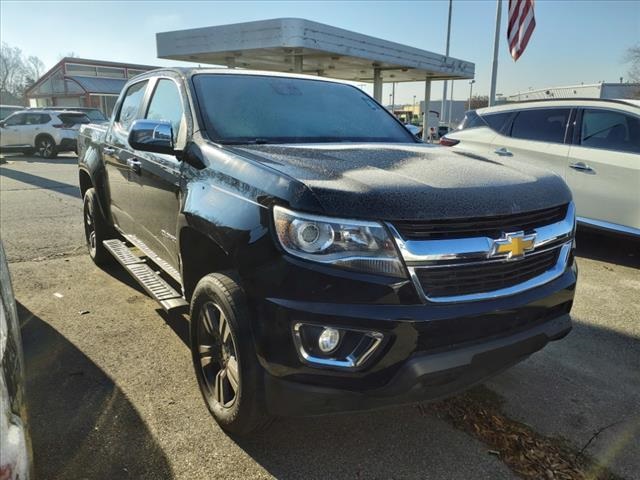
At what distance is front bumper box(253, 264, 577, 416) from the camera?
1979mm

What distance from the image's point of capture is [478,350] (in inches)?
84.7

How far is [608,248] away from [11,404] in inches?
267

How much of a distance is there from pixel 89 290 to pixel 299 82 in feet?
8.82

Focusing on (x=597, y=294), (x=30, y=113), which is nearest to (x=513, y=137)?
(x=597, y=294)

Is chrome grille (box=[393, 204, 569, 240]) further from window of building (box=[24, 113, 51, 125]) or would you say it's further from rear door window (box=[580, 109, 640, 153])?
window of building (box=[24, 113, 51, 125])

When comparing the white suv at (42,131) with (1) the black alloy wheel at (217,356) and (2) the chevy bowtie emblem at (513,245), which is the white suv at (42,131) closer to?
(1) the black alloy wheel at (217,356)

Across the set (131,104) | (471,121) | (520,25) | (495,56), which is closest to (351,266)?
(131,104)

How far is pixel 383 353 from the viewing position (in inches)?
78.8

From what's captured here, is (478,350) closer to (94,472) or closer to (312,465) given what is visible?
(312,465)

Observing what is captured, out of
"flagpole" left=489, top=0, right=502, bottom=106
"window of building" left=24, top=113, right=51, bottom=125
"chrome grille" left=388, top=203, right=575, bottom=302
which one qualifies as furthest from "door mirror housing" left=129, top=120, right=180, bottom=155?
"window of building" left=24, top=113, right=51, bottom=125

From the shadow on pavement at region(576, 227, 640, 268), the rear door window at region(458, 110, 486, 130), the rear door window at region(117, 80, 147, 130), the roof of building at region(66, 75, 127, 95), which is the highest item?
the roof of building at region(66, 75, 127, 95)

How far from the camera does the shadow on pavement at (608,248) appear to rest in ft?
19.4

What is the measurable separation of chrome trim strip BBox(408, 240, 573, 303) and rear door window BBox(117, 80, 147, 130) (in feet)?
10.1

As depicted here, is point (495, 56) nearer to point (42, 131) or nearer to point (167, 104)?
point (167, 104)
